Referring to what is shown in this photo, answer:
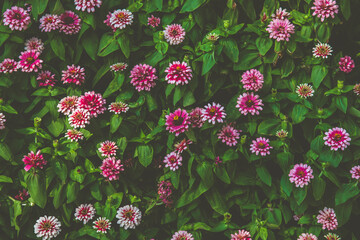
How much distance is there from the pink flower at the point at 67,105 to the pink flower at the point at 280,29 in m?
1.27

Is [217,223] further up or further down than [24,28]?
further down

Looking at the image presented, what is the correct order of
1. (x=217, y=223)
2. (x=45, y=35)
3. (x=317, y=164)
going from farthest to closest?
(x=45, y=35), (x=217, y=223), (x=317, y=164)

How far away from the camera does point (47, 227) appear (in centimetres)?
279

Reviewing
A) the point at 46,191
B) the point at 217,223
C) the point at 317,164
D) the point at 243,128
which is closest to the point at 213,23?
the point at 243,128

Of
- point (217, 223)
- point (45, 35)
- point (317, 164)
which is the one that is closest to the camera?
point (317, 164)

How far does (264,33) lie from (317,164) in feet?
2.77

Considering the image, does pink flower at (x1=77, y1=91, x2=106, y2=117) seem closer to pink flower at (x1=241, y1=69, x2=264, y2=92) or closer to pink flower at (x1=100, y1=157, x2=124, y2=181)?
pink flower at (x1=100, y1=157, x2=124, y2=181)

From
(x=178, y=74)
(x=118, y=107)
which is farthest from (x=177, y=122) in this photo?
(x=118, y=107)

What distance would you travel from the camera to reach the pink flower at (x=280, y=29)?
2592mm

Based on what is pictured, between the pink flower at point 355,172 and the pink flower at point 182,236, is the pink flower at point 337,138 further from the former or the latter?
the pink flower at point 182,236

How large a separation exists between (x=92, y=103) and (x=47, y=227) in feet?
2.73

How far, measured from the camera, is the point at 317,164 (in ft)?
8.61

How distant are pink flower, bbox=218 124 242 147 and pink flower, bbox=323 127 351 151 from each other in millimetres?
510

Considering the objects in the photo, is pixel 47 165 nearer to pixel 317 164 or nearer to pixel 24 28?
pixel 24 28
